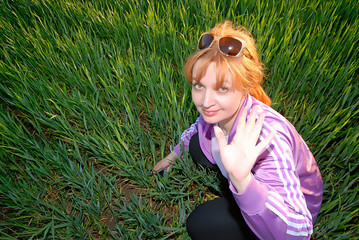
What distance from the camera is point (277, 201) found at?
755mm

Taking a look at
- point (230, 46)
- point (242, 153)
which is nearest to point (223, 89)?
point (230, 46)

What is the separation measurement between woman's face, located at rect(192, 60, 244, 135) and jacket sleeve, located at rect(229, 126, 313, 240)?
0.21 metres

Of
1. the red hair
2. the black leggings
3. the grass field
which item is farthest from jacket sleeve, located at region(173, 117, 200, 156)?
the red hair

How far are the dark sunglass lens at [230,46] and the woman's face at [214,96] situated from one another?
0.06m

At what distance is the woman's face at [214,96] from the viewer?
920 millimetres

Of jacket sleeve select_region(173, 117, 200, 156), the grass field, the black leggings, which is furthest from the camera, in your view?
jacket sleeve select_region(173, 117, 200, 156)

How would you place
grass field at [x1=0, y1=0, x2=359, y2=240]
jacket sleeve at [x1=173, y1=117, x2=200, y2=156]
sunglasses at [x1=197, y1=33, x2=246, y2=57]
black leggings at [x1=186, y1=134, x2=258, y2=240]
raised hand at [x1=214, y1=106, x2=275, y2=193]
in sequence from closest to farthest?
1. raised hand at [x1=214, y1=106, x2=275, y2=193]
2. sunglasses at [x1=197, y1=33, x2=246, y2=57]
3. black leggings at [x1=186, y1=134, x2=258, y2=240]
4. grass field at [x1=0, y1=0, x2=359, y2=240]
5. jacket sleeve at [x1=173, y1=117, x2=200, y2=156]

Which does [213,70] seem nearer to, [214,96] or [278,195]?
[214,96]

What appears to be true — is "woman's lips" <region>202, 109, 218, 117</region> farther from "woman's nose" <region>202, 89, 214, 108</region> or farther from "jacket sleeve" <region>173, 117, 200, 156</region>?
"jacket sleeve" <region>173, 117, 200, 156</region>

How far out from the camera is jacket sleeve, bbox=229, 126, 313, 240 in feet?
2.44

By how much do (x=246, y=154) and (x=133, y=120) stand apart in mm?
986

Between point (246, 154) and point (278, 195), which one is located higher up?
point (246, 154)

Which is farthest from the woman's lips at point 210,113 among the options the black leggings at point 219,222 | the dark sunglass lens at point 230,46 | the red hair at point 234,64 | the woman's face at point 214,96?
the black leggings at point 219,222

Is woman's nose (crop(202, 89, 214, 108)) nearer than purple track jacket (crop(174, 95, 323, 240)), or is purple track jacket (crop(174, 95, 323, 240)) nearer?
purple track jacket (crop(174, 95, 323, 240))
